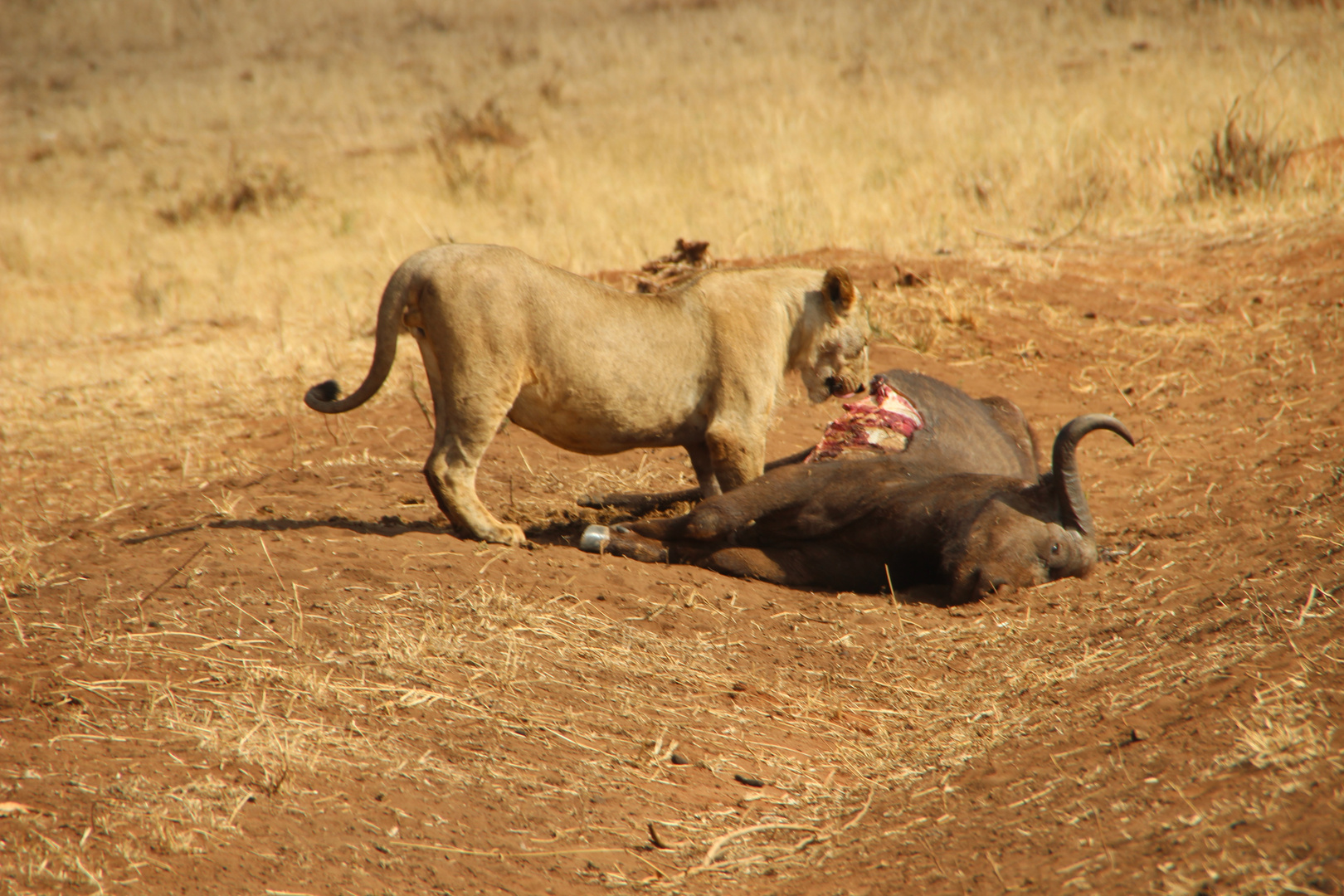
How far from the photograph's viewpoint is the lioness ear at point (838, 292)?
561 centimetres

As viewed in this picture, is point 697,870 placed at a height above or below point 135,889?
below

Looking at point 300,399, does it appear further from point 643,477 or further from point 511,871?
point 511,871

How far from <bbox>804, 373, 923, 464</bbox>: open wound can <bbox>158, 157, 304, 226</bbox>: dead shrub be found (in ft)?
37.6

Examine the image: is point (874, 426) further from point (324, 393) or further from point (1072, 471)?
point (324, 393)

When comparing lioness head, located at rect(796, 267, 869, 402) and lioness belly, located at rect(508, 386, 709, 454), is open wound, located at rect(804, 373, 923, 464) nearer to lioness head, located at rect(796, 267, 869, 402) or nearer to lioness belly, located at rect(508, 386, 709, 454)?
lioness head, located at rect(796, 267, 869, 402)

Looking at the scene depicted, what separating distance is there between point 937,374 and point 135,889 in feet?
21.4

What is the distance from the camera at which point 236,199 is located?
51.3ft

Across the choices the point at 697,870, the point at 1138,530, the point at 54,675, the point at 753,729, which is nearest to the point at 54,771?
the point at 54,675

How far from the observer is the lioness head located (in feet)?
18.6

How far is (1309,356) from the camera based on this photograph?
8.33 meters

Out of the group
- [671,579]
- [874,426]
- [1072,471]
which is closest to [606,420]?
[671,579]

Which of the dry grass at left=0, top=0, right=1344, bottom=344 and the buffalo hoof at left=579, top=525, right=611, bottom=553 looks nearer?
the buffalo hoof at left=579, top=525, right=611, bottom=553

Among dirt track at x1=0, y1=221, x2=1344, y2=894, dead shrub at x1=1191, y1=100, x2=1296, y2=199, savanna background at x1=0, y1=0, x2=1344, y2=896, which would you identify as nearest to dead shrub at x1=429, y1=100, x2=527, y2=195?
savanna background at x1=0, y1=0, x2=1344, y2=896

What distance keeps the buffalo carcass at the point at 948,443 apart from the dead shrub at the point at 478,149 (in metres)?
10.2
